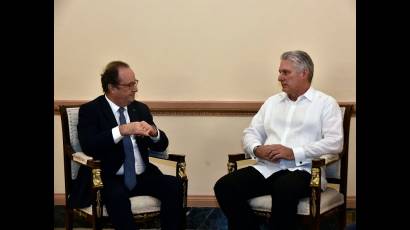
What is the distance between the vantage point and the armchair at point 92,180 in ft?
10.4

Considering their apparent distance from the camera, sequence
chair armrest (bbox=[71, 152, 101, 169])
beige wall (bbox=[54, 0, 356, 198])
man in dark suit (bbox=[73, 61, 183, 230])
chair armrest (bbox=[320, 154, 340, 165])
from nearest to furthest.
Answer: chair armrest (bbox=[71, 152, 101, 169]), man in dark suit (bbox=[73, 61, 183, 230]), chair armrest (bbox=[320, 154, 340, 165]), beige wall (bbox=[54, 0, 356, 198])

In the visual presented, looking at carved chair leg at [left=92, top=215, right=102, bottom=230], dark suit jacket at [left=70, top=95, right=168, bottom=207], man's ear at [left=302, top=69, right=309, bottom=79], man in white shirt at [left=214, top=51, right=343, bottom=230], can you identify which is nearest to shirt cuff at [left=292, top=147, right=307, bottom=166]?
man in white shirt at [left=214, top=51, right=343, bottom=230]

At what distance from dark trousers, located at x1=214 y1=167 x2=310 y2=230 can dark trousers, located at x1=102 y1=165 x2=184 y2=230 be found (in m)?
0.29

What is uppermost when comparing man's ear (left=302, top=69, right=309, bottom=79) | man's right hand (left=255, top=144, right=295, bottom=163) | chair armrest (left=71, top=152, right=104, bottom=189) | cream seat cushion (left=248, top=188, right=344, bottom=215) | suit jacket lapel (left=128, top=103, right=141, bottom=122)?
man's ear (left=302, top=69, right=309, bottom=79)

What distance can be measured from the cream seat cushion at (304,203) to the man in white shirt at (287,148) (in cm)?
4

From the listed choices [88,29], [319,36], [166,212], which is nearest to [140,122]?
[166,212]

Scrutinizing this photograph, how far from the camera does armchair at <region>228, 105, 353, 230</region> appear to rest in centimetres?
320

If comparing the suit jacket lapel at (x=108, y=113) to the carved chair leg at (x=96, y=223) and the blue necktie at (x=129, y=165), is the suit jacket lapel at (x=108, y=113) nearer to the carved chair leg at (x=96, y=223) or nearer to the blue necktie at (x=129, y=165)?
the blue necktie at (x=129, y=165)

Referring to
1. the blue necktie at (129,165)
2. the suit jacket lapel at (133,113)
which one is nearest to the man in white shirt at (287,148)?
the blue necktie at (129,165)

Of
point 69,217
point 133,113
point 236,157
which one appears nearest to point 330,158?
point 236,157

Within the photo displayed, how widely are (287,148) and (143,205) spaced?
0.95m

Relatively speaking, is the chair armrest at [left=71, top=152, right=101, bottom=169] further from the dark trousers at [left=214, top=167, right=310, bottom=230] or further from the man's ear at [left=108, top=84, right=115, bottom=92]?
the dark trousers at [left=214, top=167, right=310, bottom=230]
